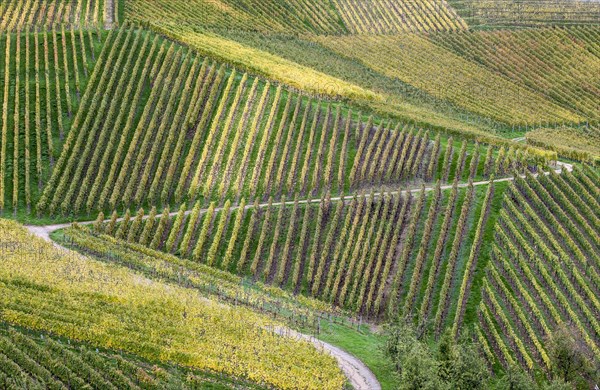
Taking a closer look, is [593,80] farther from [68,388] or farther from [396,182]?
[68,388]

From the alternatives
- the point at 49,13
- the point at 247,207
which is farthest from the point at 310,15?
the point at 247,207

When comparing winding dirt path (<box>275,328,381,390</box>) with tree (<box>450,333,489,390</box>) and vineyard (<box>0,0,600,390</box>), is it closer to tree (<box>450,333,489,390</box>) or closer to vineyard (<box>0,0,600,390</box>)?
vineyard (<box>0,0,600,390</box>)

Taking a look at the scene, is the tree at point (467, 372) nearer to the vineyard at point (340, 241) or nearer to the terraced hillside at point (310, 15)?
the vineyard at point (340, 241)

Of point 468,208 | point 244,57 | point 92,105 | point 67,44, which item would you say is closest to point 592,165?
point 468,208

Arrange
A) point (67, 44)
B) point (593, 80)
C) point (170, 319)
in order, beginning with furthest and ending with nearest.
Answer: point (593, 80) < point (67, 44) < point (170, 319)

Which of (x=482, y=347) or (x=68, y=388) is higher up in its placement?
(x=482, y=347)

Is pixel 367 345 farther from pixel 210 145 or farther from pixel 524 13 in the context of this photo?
pixel 524 13

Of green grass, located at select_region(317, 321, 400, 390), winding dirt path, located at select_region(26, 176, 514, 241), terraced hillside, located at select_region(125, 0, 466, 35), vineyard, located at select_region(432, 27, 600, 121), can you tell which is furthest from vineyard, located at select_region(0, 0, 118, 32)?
green grass, located at select_region(317, 321, 400, 390)
